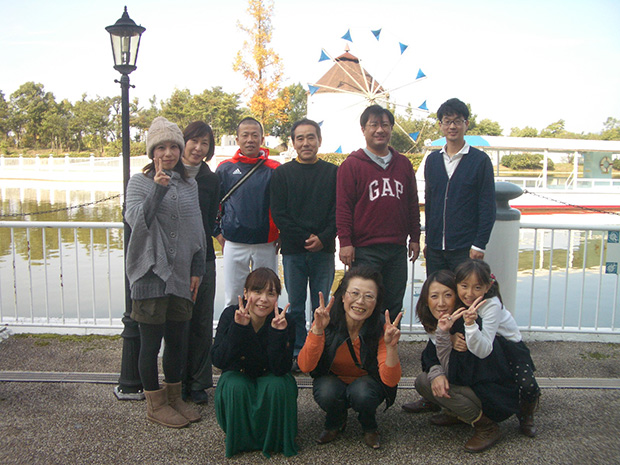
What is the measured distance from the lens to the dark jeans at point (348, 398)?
244cm

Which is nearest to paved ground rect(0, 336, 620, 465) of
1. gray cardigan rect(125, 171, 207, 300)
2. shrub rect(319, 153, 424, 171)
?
gray cardigan rect(125, 171, 207, 300)

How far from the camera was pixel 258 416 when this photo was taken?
2436 millimetres

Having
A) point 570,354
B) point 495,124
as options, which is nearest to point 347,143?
point 570,354

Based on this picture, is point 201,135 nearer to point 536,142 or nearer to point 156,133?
point 156,133

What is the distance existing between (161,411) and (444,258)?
1981mm

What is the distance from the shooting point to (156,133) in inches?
104

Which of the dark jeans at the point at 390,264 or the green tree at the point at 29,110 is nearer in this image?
the dark jeans at the point at 390,264

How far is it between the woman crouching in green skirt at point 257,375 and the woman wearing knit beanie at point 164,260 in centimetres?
35

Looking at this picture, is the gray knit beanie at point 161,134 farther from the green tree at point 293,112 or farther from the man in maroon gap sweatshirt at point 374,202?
the green tree at point 293,112

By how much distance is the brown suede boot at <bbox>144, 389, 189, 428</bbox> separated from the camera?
268 cm

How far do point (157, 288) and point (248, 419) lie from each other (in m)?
0.82

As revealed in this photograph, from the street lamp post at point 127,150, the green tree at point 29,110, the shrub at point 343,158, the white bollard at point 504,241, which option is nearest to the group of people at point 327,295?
the street lamp post at point 127,150

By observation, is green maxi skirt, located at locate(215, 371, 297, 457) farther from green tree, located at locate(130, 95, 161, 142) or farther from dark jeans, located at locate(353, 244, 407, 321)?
green tree, located at locate(130, 95, 161, 142)

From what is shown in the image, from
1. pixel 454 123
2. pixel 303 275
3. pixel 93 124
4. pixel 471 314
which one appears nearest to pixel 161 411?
pixel 303 275
